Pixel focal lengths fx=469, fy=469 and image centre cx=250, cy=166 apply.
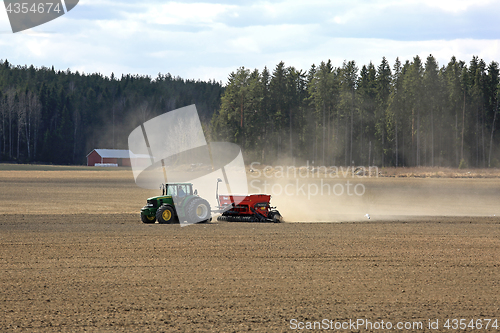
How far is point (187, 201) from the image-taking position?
1864 cm

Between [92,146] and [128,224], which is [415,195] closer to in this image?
[128,224]

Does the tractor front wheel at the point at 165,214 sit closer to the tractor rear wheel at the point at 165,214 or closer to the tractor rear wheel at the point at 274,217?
the tractor rear wheel at the point at 165,214

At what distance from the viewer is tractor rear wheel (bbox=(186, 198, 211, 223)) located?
18495mm

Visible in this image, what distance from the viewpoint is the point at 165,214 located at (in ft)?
60.6

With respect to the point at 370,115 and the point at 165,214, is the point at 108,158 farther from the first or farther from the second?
the point at 165,214

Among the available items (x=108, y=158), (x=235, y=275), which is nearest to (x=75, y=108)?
(x=108, y=158)

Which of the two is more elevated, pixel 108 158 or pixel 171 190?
pixel 108 158

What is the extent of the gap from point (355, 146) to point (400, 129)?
8.10 metres

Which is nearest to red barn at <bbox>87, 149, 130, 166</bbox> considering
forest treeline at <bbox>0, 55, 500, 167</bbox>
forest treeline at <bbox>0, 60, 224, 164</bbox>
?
forest treeline at <bbox>0, 60, 224, 164</bbox>

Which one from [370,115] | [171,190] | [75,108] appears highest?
[75,108]

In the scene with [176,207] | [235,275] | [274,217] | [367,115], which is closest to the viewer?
[235,275]

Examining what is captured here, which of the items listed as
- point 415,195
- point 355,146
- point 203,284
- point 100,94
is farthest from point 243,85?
point 100,94

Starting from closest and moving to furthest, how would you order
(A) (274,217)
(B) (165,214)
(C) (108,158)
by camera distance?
(B) (165,214) < (A) (274,217) < (C) (108,158)

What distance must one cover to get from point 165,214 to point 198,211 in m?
1.34
